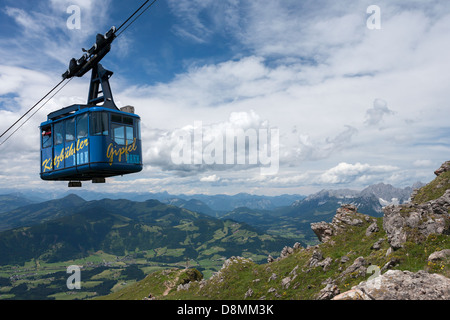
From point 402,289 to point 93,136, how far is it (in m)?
23.9

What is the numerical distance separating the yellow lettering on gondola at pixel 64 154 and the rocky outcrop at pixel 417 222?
109 feet

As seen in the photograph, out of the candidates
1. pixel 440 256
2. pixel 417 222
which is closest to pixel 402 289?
pixel 440 256

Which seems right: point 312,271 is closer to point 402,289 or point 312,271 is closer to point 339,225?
point 339,225

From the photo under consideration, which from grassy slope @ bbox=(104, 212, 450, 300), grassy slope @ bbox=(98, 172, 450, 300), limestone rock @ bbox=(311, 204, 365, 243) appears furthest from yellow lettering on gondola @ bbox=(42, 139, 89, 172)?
limestone rock @ bbox=(311, 204, 365, 243)

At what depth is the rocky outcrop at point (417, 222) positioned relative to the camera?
90.0 ft

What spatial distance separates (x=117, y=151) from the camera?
76.7 ft

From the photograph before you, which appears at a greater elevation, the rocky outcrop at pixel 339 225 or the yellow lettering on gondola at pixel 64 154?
the yellow lettering on gondola at pixel 64 154

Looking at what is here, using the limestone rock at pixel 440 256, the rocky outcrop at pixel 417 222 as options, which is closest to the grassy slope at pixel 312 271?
the limestone rock at pixel 440 256

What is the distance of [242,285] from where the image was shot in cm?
5816

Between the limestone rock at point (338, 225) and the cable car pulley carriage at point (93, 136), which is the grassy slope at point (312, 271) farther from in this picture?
the cable car pulley carriage at point (93, 136)

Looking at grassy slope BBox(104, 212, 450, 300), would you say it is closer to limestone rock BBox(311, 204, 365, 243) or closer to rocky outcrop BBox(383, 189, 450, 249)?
rocky outcrop BBox(383, 189, 450, 249)
